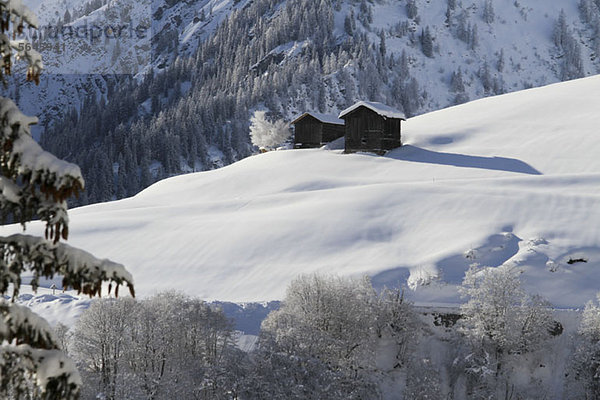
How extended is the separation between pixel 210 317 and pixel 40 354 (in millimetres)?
31978

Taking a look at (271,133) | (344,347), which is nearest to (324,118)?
(271,133)

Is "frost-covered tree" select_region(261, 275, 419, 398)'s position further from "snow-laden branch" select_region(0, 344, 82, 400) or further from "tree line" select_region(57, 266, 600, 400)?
"snow-laden branch" select_region(0, 344, 82, 400)

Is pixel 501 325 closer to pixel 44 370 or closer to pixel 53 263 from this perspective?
pixel 53 263

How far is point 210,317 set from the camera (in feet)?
126

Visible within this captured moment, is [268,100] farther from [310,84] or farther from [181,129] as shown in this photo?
[181,129]

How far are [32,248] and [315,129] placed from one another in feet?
269

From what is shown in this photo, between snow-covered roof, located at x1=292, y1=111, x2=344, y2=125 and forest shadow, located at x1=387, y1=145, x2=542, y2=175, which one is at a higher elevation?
snow-covered roof, located at x1=292, y1=111, x2=344, y2=125

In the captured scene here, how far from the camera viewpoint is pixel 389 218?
53.0m

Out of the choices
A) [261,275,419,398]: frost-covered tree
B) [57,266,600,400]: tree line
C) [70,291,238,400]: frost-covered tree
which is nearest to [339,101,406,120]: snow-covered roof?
[261,275,419,398]: frost-covered tree

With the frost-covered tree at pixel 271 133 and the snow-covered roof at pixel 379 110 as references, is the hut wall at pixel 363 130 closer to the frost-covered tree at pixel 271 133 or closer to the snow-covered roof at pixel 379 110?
the snow-covered roof at pixel 379 110

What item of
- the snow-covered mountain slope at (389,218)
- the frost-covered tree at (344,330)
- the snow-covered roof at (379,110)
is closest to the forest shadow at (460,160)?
the snow-covered mountain slope at (389,218)

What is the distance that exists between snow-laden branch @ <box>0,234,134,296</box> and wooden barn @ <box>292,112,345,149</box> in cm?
8067

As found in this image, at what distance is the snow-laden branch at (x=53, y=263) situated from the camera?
7141 mm

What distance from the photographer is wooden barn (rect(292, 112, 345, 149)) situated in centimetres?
8781
